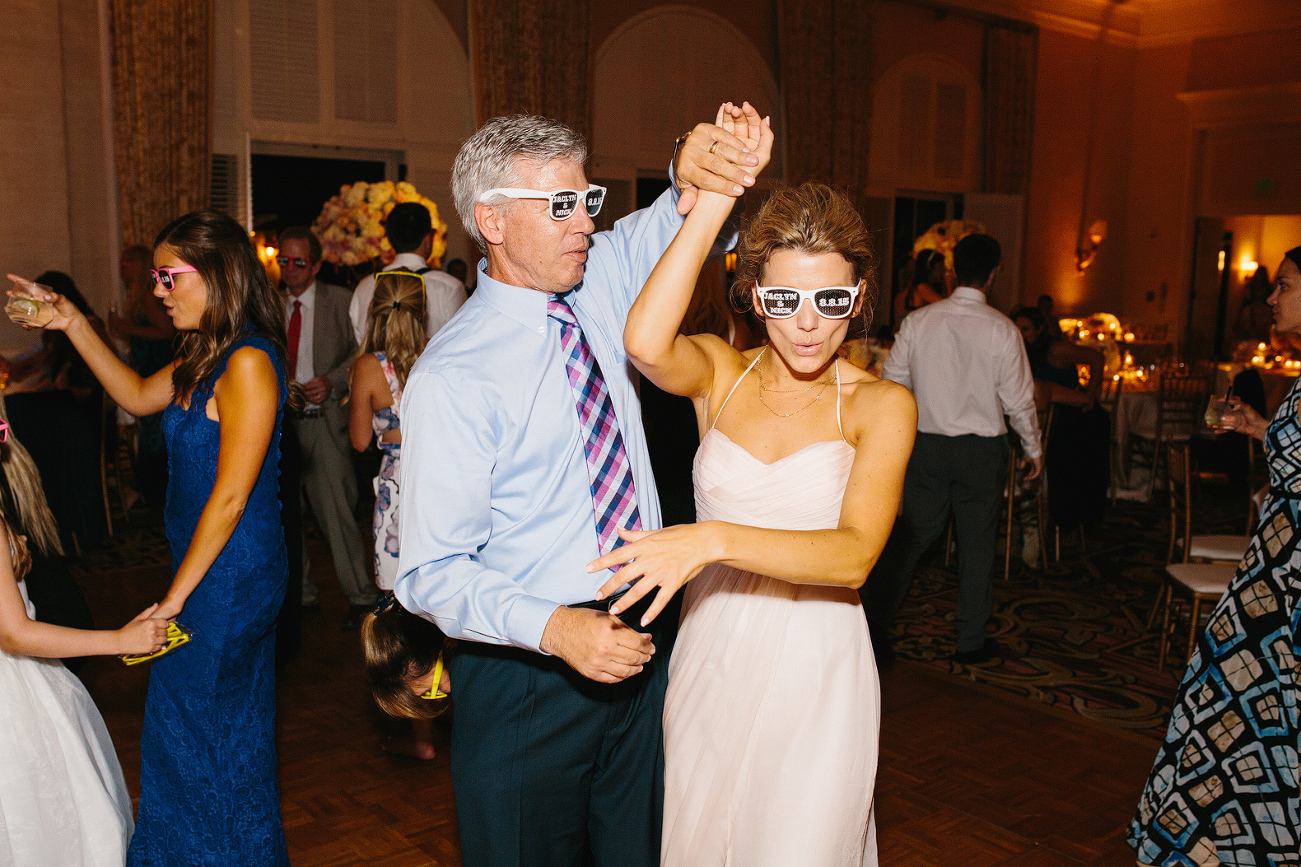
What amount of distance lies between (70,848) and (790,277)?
193cm

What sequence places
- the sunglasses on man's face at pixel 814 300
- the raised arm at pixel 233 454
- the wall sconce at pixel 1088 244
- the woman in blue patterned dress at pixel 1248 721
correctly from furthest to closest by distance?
1. the wall sconce at pixel 1088 244
2. the woman in blue patterned dress at pixel 1248 721
3. the raised arm at pixel 233 454
4. the sunglasses on man's face at pixel 814 300

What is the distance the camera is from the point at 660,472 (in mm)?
3447

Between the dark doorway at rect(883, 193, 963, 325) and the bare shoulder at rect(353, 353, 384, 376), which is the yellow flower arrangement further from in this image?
the dark doorway at rect(883, 193, 963, 325)

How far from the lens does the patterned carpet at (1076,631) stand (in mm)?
4219

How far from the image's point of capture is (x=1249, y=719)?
106 inches

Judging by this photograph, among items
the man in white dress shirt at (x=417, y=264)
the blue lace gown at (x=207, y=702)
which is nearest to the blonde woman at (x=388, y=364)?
the man in white dress shirt at (x=417, y=264)

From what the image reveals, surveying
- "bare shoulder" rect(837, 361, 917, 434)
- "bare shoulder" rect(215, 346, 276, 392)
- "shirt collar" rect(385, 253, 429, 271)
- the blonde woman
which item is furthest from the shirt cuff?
"shirt collar" rect(385, 253, 429, 271)

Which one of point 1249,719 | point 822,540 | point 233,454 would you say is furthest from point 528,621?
point 1249,719

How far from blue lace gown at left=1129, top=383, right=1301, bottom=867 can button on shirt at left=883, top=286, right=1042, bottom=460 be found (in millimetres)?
1698

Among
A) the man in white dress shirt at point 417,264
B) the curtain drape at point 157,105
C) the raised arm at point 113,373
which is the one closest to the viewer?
the raised arm at point 113,373

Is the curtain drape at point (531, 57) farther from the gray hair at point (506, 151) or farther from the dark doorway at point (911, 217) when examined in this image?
the gray hair at point (506, 151)

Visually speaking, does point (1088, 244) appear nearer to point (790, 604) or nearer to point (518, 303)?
point (790, 604)

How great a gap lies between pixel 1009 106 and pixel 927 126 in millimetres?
1324

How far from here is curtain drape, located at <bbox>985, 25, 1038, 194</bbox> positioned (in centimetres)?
1280
